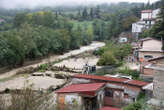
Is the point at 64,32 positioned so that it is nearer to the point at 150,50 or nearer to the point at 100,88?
the point at 150,50

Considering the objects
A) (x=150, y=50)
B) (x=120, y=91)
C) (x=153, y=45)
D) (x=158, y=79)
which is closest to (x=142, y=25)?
(x=153, y=45)

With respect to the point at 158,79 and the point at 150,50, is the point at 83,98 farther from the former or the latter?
the point at 150,50

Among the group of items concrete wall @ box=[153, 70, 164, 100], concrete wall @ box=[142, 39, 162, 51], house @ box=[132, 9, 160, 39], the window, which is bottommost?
the window

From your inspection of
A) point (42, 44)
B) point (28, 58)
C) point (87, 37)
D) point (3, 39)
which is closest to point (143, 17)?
point (87, 37)

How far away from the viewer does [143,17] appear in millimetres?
52906

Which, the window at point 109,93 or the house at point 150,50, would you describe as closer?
the window at point 109,93

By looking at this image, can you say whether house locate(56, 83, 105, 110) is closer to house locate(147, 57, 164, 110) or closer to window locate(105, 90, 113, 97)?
window locate(105, 90, 113, 97)

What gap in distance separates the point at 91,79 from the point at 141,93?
3806 mm

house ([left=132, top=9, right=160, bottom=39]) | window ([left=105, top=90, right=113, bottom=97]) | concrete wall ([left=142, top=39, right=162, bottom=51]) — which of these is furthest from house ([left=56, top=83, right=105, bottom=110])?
house ([left=132, top=9, right=160, bottom=39])

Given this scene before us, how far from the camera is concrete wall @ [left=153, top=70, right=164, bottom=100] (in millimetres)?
9297

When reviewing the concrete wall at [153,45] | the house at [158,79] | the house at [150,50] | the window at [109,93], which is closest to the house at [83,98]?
the window at [109,93]

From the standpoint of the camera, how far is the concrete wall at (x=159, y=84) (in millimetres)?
9297

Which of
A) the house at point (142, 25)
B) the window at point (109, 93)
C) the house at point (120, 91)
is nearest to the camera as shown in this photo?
the house at point (120, 91)

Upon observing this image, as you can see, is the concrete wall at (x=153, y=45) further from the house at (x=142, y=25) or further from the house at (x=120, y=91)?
the house at (x=142, y=25)
